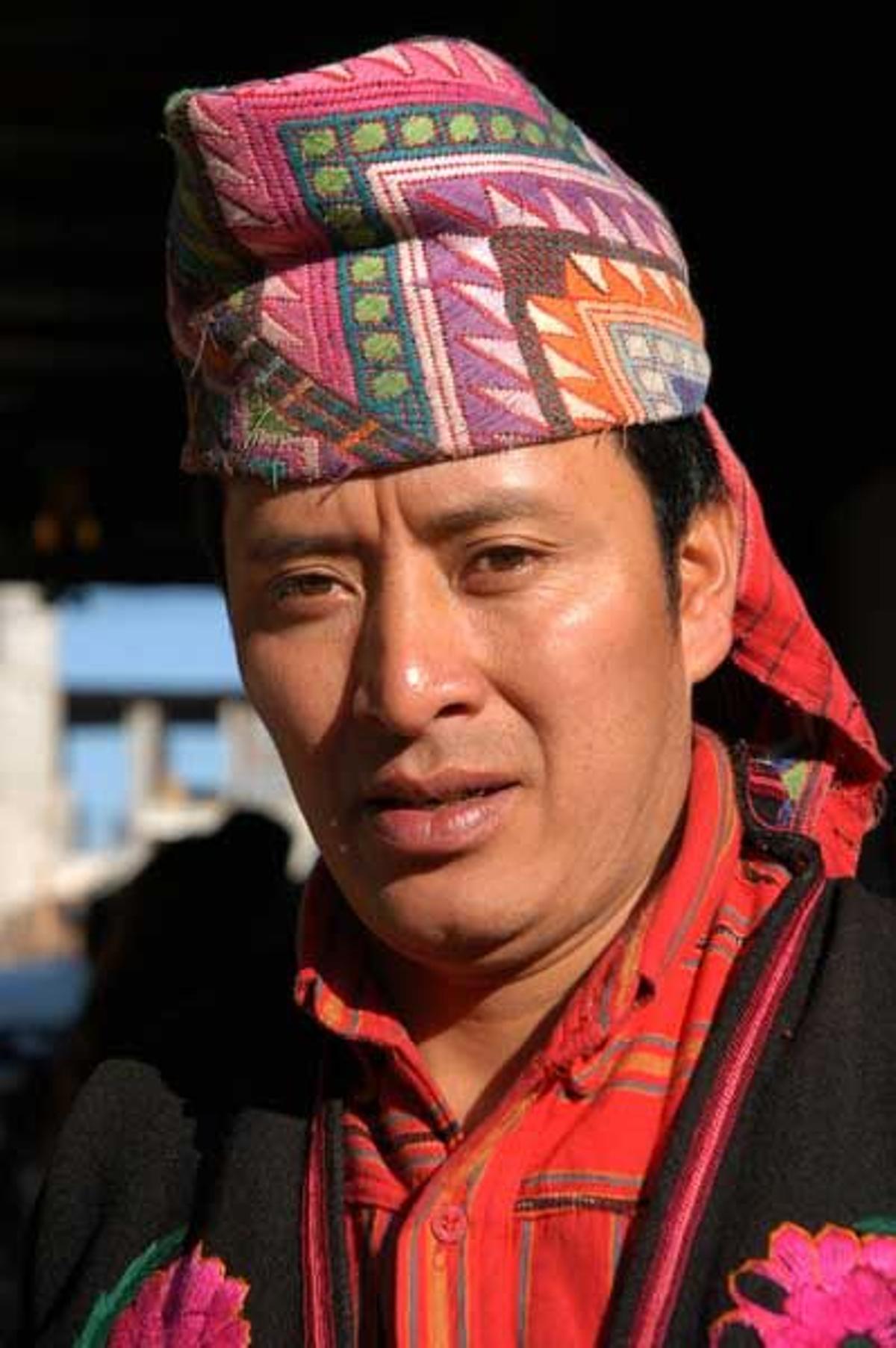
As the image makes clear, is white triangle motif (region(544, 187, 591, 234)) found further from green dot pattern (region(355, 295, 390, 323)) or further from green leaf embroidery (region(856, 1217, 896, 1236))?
green leaf embroidery (region(856, 1217, 896, 1236))

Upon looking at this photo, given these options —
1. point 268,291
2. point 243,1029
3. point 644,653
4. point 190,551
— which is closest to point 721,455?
point 644,653

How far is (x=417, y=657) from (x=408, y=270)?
0.80 ft

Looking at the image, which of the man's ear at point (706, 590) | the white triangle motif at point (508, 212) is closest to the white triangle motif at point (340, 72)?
the white triangle motif at point (508, 212)

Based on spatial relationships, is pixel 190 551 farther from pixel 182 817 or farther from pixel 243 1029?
pixel 182 817

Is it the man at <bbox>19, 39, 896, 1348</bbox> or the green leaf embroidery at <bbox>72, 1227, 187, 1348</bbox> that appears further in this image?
the green leaf embroidery at <bbox>72, 1227, 187, 1348</bbox>

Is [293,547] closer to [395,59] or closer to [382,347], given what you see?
[382,347]

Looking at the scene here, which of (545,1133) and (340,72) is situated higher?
(340,72)

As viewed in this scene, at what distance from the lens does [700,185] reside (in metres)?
3.55

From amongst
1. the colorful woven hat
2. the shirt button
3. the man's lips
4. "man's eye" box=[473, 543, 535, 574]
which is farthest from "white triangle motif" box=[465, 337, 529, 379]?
the shirt button

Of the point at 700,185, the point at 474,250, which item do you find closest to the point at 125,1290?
the point at 474,250

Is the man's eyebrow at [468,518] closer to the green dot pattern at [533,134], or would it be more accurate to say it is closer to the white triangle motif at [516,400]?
the white triangle motif at [516,400]

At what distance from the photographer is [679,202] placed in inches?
143

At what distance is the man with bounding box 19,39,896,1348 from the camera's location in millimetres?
1228

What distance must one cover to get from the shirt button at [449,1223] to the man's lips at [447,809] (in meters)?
0.22
